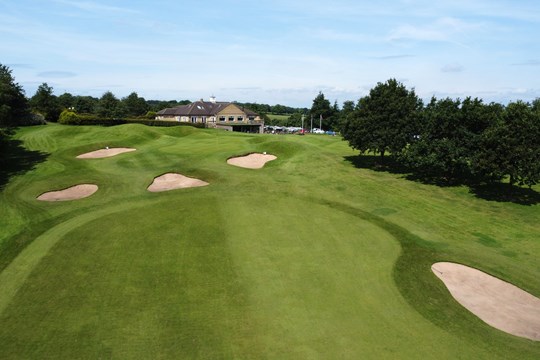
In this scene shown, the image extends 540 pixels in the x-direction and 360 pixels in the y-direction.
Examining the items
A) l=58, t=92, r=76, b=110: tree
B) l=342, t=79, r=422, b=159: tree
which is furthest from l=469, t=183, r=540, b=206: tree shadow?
l=58, t=92, r=76, b=110: tree

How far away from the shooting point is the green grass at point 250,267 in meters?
14.7

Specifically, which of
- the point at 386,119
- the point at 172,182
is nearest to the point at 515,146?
the point at 386,119

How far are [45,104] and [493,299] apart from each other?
101 meters

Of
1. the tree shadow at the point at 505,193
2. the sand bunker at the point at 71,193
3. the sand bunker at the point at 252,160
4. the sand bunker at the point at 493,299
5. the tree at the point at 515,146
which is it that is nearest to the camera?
the sand bunker at the point at 493,299

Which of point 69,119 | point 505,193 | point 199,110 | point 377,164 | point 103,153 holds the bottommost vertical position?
point 505,193

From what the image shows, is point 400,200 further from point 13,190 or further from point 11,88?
point 11,88

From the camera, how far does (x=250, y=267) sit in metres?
20.1

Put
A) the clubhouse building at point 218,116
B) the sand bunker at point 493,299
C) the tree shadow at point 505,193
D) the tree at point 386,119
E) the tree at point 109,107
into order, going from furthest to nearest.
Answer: the tree at point 109,107
the clubhouse building at point 218,116
the tree at point 386,119
the tree shadow at point 505,193
the sand bunker at point 493,299

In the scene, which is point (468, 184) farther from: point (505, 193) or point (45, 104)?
point (45, 104)

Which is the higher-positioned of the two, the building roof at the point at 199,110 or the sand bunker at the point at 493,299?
the building roof at the point at 199,110

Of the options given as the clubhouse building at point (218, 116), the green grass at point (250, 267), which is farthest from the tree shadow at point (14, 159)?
the clubhouse building at point (218, 116)

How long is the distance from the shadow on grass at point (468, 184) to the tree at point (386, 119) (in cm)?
371

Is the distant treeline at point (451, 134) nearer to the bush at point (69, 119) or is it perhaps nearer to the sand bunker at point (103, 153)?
the sand bunker at point (103, 153)

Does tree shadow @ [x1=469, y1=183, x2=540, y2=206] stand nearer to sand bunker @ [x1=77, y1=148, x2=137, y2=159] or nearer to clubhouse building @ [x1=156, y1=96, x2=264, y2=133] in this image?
sand bunker @ [x1=77, y1=148, x2=137, y2=159]
